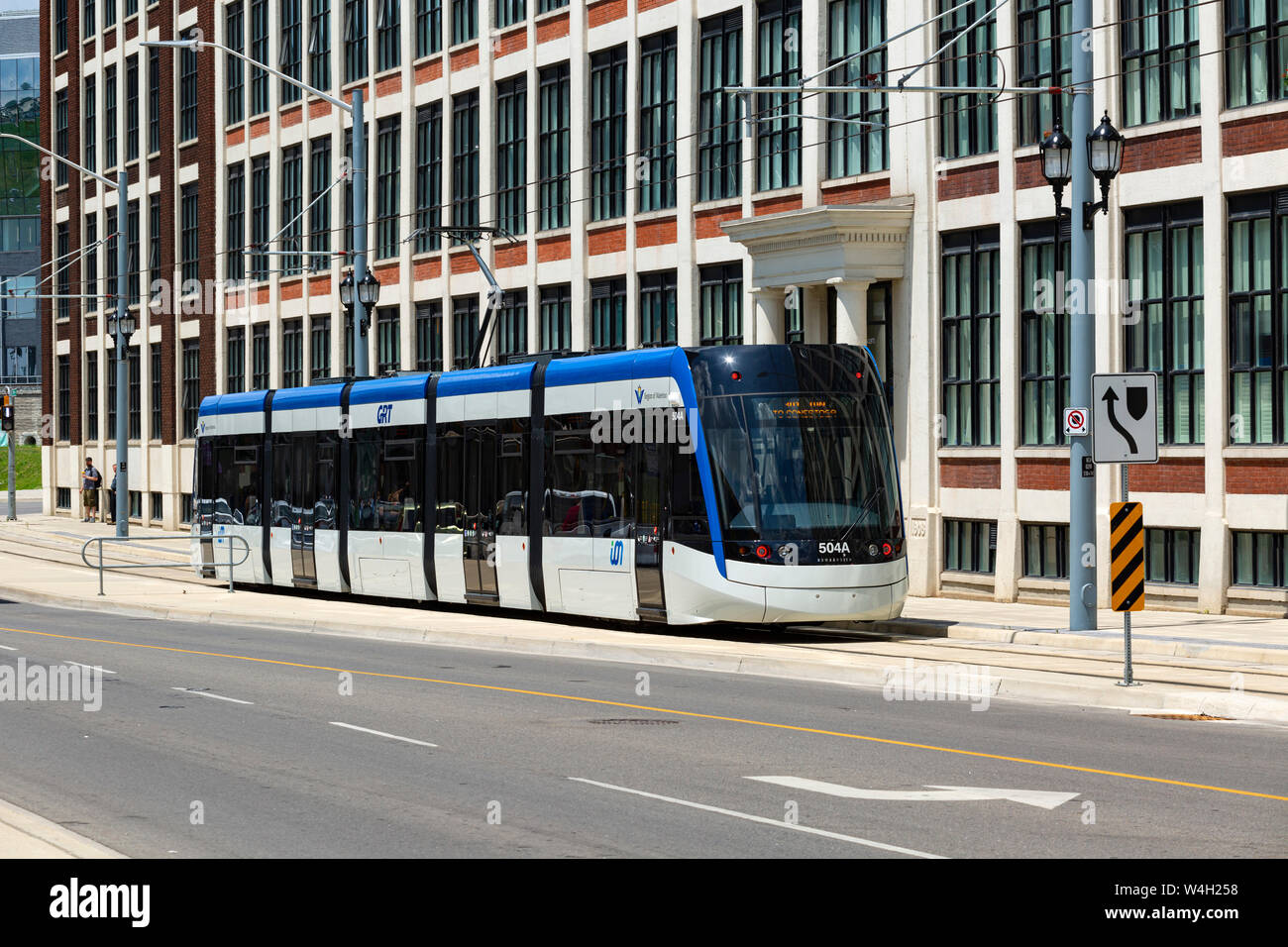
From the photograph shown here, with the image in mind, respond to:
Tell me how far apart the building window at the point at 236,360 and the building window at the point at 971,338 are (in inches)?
1267

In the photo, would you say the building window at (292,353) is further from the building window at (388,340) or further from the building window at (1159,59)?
the building window at (1159,59)

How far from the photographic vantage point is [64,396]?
72500 mm

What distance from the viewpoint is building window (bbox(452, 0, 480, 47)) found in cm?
4566

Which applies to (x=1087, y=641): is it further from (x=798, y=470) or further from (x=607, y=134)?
(x=607, y=134)

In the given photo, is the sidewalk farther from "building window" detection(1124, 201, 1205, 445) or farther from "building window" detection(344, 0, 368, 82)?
"building window" detection(344, 0, 368, 82)

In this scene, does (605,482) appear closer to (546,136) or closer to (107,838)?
(107,838)

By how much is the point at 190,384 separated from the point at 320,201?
1110cm

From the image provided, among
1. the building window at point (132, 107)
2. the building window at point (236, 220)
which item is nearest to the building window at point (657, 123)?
the building window at point (236, 220)

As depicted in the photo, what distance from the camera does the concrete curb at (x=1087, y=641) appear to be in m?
19.7

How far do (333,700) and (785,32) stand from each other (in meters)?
20.0

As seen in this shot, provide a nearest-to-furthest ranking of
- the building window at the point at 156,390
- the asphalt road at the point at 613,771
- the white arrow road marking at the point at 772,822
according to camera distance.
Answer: the white arrow road marking at the point at 772,822
the asphalt road at the point at 613,771
the building window at the point at 156,390

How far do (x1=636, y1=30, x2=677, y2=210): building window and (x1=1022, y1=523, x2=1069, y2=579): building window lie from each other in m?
12.2

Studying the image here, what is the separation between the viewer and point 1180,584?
26.2 meters

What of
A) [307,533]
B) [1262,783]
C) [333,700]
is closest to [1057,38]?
[307,533]
